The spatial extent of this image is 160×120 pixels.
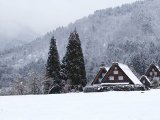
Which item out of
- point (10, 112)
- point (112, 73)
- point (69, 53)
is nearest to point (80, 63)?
point (69, 53)

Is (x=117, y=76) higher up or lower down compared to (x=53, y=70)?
lower down

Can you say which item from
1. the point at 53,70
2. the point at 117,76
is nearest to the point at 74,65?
the point at 53,70

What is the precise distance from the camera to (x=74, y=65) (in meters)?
62.3

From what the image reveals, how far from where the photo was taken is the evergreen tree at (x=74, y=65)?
203ft

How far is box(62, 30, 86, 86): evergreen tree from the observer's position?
6188 cm

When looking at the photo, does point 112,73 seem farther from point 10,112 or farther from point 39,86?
point 10,112

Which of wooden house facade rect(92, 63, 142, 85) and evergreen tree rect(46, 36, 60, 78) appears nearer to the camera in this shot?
evergreen tree rect(46, 36, 60, 78)

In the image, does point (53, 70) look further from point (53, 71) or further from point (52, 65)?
point (52, 65)

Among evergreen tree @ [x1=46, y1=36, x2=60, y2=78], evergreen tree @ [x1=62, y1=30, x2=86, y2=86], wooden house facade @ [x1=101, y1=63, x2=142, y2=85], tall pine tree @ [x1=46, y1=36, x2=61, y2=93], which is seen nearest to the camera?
tall pine tree @ [x1=46, y1=36, x2=61, y2=93]

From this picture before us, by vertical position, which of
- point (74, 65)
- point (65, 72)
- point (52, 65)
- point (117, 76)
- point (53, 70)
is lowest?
point (117, 76)

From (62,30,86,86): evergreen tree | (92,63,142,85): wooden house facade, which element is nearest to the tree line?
(62,30,86,86): evergreen tree

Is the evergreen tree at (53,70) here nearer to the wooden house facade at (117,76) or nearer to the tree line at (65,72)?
the tree line at (65,72)

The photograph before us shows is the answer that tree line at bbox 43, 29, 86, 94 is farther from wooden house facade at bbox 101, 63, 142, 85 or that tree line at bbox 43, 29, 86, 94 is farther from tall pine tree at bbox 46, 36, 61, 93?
wooden house facade at bbox 101, 63, 142, 85

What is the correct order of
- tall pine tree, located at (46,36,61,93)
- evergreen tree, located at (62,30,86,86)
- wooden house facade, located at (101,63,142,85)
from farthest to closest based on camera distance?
wooden house facade, located at (101,63,142,85), evergreen tree, located at (62,30,86,86), tall pine tree, located at (46,36,61,93)
